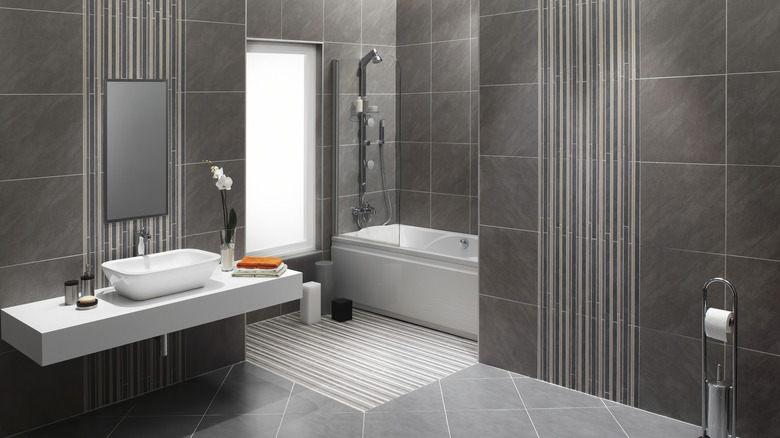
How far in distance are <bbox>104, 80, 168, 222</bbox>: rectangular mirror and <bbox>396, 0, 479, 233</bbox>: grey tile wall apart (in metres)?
2.71

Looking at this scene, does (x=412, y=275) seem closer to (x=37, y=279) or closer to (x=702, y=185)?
(x=702, y=185)

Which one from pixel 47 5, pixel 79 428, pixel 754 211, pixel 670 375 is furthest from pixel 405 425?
pixel 47 5

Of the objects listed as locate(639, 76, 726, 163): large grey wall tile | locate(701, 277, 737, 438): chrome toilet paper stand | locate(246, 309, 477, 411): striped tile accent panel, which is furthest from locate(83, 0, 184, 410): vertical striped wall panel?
locate(701, 277, 737, 438): chrome toilet paper stand

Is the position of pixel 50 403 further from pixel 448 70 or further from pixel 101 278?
pixel 448 70

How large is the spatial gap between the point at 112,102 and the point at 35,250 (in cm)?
90

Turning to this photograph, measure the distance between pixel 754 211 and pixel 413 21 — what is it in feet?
12.2

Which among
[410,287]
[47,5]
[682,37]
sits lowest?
[410,287]

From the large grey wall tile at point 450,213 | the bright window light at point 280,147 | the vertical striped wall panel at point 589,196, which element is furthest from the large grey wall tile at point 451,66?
the vertical striped wall panel at point 589,196

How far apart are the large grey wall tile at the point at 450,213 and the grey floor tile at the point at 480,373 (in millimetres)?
1774

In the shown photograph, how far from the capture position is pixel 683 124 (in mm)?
3600

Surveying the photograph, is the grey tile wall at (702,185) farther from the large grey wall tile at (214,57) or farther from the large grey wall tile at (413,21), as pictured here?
the large grey wall tile at (413,21)

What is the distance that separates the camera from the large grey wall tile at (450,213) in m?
6.13

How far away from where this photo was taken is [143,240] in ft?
13.3

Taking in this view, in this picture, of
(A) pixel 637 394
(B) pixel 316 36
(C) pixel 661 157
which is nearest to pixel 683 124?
(C) pixel 661 157
